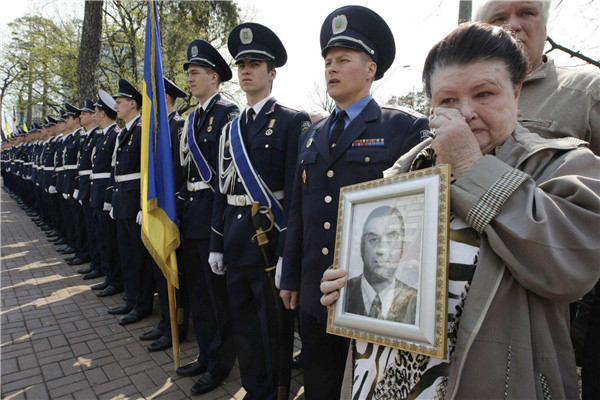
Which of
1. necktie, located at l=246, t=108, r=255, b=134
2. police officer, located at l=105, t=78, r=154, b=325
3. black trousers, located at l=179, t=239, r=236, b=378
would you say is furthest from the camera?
police officer, located at l=105, t=78, r=154, b=325

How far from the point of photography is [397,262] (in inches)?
41.4

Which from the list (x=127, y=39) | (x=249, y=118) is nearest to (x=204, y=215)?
(x=249, y=118)

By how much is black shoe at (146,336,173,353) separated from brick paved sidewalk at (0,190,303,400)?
51mm

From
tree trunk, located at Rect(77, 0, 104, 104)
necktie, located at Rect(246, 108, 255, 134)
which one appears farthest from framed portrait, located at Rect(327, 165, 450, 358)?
tree trunk, located at Rect(77, 0, 104, 104)

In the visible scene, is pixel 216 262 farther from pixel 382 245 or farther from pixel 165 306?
pixel 382 245

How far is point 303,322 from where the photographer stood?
1973 millimetres

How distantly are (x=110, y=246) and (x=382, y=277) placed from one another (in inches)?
215

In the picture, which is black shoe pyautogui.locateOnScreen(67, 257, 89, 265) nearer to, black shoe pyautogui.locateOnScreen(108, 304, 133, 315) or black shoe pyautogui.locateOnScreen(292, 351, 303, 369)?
black shoe pyautogui.locateOnScreen(108, 304, 133, 315)

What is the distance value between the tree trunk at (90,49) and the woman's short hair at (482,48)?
9.90 meters

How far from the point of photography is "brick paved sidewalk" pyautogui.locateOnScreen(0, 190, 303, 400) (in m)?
3.11

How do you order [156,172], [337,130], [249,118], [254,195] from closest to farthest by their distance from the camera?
1. [337,130]
2. [254,195]
3. [249,118]
4. [156,172]

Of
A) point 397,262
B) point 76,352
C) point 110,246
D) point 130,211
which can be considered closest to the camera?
point 397,262

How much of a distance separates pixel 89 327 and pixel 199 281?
196cm

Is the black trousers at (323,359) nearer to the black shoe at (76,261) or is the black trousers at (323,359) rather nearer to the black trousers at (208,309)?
the black trousers at (208,309)
